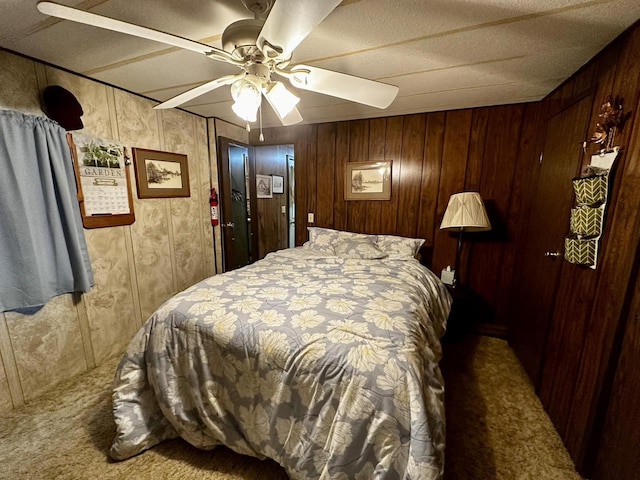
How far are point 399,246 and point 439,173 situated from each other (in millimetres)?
872

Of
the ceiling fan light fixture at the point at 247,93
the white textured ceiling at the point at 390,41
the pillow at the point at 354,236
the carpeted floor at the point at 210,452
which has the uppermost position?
the white textured ceiling at the point at 390,41

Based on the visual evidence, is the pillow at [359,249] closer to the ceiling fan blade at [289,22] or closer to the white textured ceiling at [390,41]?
the white textured ceiling at [390,41]

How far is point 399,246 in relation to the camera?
2.69m

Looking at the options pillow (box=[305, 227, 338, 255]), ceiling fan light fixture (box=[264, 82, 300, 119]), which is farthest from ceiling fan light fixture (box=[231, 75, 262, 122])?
pillow (box=[305, 227, 338, 255])

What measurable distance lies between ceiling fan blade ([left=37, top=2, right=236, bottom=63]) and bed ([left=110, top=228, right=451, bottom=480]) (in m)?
1.20

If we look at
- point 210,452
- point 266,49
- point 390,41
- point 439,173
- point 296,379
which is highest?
point 390,41

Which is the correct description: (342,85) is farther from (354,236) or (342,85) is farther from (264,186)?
(264,186)

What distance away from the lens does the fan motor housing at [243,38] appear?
1059 mm

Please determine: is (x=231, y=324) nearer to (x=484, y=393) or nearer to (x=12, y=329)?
(x=12, y=329)

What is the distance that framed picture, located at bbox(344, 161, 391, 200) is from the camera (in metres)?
2.98

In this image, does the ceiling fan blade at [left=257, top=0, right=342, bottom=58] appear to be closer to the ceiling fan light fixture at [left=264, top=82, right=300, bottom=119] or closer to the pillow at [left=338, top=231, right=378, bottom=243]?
the ceiling fan light fixture at [left=264, top=82, right=300, bottom=119]

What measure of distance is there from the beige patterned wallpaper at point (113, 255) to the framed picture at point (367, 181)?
1.56 meters

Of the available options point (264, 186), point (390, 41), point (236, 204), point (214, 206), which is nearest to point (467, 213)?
point (390, 41)

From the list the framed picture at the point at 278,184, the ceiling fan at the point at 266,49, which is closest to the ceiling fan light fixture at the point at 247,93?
the ceiling fan at the point at 266,49
